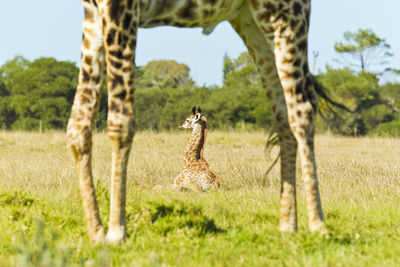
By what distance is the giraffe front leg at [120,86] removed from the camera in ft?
10.5

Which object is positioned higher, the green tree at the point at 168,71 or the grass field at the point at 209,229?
the green tree at the point at 168,71

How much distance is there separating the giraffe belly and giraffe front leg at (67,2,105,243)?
444 mm

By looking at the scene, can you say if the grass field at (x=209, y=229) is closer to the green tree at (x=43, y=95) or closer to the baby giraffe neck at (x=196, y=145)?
the baby giraffe neck at (x=196, y=145)

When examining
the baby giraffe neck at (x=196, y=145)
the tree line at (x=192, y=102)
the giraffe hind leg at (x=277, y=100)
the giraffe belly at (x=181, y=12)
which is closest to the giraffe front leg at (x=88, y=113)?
the giraffe belly at (x=181, y=12)

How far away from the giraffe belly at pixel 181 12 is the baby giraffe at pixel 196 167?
3656mm

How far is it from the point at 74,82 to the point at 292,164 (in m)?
33.3

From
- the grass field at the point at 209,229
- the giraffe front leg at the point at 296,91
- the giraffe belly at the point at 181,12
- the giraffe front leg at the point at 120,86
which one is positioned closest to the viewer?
the grass field at the point at 209,229

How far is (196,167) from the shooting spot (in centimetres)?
723

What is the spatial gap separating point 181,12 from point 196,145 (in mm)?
4207

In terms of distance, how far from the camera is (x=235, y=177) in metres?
7.39

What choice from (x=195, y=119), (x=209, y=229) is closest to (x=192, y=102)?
(x=195, y=119)

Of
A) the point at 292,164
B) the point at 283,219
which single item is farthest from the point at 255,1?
the point at 283,219

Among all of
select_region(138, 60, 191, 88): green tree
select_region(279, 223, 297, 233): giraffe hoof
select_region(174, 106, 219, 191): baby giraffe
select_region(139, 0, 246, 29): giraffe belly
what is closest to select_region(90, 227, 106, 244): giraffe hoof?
select_region(279, 223, 297, 233): giraffe hoof

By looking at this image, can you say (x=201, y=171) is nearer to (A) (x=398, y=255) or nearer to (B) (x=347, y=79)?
(A) (x=398, y=255)
